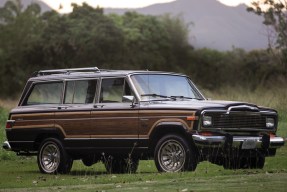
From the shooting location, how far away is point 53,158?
1750 cm

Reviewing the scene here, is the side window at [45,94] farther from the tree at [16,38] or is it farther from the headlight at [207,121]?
the tree at [16,38]

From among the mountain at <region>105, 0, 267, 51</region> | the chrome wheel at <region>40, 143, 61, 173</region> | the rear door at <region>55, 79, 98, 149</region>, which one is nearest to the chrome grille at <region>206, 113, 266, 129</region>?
the rear door at <region>55, 79, 98, 149</region>

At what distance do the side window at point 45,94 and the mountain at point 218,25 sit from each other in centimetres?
5760

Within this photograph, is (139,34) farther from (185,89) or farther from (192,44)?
(185,89)

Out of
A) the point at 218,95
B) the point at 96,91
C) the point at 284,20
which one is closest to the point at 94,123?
the point at 96,91

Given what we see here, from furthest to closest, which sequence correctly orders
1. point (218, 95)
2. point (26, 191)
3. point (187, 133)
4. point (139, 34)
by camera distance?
point (139, 34), point (218, 95), point (187, 133), point (26, 191)

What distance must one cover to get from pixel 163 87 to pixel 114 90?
3.46ft

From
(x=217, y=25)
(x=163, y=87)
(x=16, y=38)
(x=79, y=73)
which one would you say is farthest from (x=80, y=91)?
(x=217, y=25)

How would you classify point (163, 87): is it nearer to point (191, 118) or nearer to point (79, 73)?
point (191, 118)

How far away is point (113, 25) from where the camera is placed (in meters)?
70.4

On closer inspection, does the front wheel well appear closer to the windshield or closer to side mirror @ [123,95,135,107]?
side mirror @ [123,95,135,107]

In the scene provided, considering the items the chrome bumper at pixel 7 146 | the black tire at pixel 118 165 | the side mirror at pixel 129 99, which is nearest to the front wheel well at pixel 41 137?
the chrome bumper at pixel 7 146

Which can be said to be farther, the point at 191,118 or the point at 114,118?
the point at 114,118

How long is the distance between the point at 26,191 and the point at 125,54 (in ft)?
188
